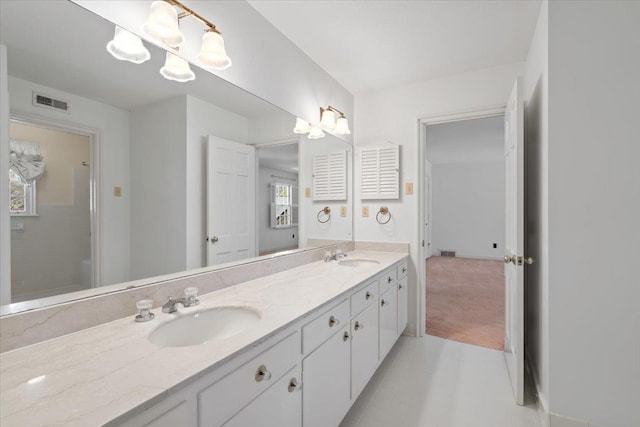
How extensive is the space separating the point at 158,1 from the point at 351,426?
225 cm

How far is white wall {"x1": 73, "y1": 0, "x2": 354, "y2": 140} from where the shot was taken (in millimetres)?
1198

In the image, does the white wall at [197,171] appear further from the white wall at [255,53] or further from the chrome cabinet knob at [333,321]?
the chrome cabinet knob at [333,321]

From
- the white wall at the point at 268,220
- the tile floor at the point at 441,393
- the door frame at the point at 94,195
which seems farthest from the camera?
the white wall at the point at 268,220

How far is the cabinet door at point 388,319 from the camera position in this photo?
2.12m

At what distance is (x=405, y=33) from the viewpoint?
207 cm

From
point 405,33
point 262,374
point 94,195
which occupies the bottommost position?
point 262,374

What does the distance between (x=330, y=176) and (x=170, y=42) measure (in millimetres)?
1740

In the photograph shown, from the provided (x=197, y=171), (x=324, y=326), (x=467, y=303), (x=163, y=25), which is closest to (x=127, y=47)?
(x=163, y=25)

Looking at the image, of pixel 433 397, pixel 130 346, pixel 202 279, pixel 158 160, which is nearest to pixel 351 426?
pixel 433 397

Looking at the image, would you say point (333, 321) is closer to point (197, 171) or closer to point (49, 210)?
point (197, 171)

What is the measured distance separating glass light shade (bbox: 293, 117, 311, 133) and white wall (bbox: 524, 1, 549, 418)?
5.04ft

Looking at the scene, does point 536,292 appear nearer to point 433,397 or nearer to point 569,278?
point 569,278

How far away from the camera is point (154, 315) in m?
1.15

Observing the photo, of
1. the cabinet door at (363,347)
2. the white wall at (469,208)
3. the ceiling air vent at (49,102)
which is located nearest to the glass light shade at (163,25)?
the ceiling air vent at (49,102)
